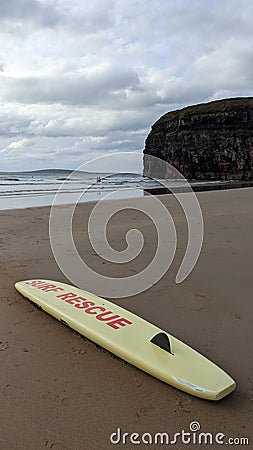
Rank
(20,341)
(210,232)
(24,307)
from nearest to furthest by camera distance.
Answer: (20,341), (24,307), (210,232)

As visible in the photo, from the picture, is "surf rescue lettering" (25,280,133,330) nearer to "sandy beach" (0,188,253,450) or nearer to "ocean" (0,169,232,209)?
"sandy beach" (0,188,253,450)

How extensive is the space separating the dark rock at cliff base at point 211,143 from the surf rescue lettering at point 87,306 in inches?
1422

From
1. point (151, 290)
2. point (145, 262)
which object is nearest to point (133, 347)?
point (151, 290)

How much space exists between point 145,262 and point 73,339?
1743 mm

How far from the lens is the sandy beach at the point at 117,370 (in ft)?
4.62

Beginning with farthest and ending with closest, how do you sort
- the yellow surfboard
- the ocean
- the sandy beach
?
the ocean → the yellow surfboard → the sandy beach

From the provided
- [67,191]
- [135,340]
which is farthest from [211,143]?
[135,340]

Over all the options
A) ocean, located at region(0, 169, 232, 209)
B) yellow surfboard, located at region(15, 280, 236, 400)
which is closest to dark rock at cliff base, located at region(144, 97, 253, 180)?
ocean, located at region(0, 169, 232, 209)

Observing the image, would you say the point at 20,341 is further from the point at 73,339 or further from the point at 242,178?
the point at 242,178

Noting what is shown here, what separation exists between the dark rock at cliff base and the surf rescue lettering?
118 feet

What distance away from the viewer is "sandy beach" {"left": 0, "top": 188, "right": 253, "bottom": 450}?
1409mm

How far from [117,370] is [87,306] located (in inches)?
29.3

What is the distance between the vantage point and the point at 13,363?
186cm

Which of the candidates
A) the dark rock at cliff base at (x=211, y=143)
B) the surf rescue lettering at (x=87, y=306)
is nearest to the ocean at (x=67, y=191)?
the surf rescue lettering at (x=87, y=306)
